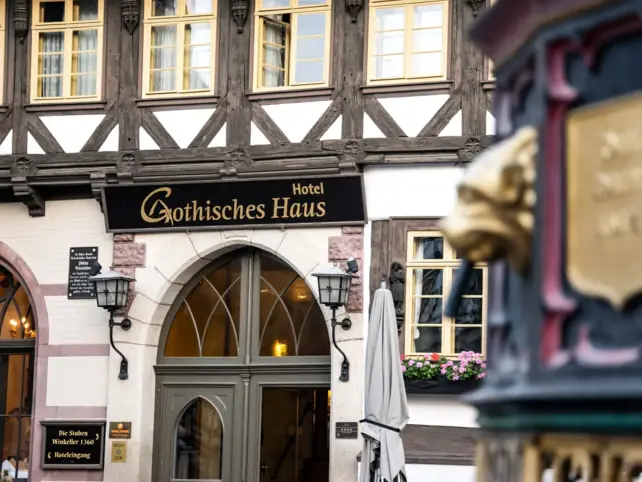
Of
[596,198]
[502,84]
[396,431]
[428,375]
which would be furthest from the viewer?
[428,375]

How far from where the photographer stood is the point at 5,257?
14.3m

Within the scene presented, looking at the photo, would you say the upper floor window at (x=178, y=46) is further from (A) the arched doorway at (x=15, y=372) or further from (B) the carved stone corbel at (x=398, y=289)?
(B) the carved stone corbel at (x=398, y=289)

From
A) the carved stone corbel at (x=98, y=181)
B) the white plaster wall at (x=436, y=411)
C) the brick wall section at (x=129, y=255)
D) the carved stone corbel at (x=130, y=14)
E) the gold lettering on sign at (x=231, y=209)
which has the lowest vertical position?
the white plaster wall at (x=436, y=411)

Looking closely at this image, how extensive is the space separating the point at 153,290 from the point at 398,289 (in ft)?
8.10

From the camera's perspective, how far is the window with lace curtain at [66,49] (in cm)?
1422

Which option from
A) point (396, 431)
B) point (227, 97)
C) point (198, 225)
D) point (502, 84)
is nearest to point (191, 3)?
point (227, 97)

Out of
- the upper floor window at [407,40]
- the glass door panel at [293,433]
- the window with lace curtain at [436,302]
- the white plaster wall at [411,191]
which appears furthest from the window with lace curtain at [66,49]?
the window with lace curtain at [436,302]

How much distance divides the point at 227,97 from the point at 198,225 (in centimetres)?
123

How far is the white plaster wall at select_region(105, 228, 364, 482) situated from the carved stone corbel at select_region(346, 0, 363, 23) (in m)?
1.94

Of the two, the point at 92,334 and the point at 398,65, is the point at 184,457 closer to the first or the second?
the point at 92,334

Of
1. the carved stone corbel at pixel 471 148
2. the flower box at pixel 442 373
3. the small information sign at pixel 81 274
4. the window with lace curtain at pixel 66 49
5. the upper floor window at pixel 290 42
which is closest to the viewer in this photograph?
the flower box at pixel 442 373

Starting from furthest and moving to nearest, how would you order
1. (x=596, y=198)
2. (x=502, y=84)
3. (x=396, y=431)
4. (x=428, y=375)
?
(x=428, y=375), (x=396, y=431), (x=502, y=84), (x=596, y=198)

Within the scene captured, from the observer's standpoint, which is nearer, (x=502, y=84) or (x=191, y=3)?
(x=502, y=84)

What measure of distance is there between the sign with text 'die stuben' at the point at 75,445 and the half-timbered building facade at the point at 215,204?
0.05m
